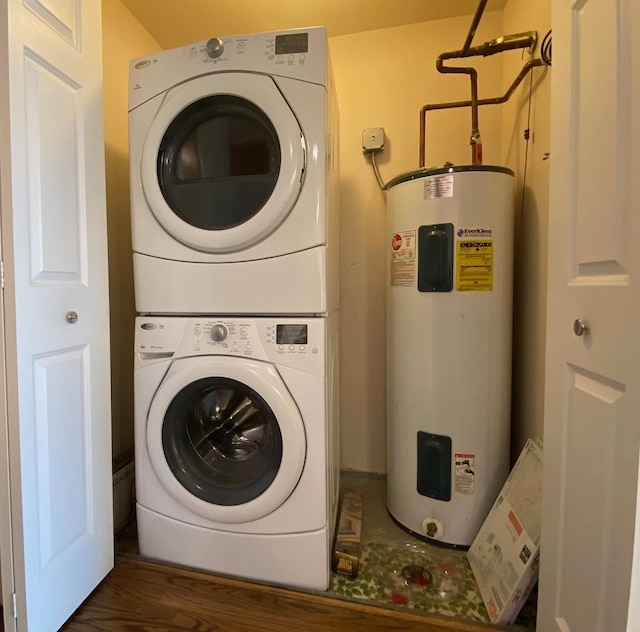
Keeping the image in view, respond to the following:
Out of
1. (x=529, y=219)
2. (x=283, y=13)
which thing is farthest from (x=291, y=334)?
(x=283, y=13)

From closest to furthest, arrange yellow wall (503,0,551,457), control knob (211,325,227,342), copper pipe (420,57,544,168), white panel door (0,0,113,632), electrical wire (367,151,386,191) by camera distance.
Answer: white panel door (0,0,113,632) < control knob (211,325,227,342) < yellow wall (503,0,551,457) < copper pipe (420,57,544,168) < electrical wire (367,151,386,191)

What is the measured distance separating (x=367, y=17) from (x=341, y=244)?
979 millimetres

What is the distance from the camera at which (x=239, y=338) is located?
3.59ft

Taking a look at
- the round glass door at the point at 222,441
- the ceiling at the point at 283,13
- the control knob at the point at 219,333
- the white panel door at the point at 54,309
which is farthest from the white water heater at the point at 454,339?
the white panel door at the point at 54,309

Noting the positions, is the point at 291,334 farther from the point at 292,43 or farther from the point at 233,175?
the point at 292,43

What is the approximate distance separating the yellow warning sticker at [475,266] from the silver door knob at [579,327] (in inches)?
20.2

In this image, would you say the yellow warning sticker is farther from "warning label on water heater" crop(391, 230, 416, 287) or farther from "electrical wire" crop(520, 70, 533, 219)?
"electrical wire" crop(520, 70, 533, 219)

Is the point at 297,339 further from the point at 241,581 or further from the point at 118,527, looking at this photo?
the point at 118,527

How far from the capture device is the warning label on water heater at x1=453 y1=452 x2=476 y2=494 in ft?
4.17

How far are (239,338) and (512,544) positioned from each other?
101 cm

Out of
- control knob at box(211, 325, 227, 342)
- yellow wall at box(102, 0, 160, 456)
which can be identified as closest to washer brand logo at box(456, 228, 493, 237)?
control knob at box(211, 325, 227, 342)

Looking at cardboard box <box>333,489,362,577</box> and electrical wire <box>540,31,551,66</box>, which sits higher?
electrical wire <box>540,31,551,66</box>

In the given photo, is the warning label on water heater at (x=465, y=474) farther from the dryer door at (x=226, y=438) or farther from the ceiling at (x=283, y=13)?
the ceiling at (x=283, y=13)

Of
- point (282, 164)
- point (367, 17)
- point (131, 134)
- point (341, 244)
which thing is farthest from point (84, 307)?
point (367, 17)
